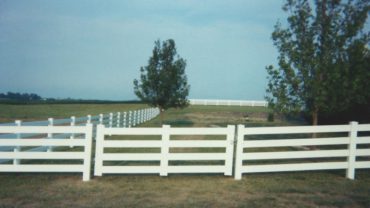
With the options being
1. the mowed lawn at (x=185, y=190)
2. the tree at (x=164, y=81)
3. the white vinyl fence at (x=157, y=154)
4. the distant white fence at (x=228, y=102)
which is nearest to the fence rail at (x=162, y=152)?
the white vinyl fence at (x=157, y=154)

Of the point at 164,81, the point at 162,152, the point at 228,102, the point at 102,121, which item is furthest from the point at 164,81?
the point at 228,102

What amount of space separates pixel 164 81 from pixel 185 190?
22.5m

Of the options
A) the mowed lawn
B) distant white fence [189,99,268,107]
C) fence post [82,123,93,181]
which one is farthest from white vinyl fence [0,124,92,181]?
distant white fence [189,99,268,107]

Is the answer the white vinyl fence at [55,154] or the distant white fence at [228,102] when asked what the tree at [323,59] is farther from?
the distant white fence at [228,102]

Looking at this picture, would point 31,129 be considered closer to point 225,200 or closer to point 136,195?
point 136,195

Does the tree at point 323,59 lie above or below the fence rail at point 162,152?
above

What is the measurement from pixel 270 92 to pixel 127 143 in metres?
8.58

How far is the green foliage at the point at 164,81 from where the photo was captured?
30172 mm

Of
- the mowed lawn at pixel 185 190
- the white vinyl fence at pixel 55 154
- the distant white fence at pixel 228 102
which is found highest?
the distant white fence at pixel 228 102

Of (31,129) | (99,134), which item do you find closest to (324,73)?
(99,134)

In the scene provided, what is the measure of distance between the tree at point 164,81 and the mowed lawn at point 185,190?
2104cm

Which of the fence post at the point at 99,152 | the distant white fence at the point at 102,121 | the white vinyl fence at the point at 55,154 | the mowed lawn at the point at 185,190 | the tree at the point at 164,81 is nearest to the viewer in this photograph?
the mowed lawn at the point at 185,190

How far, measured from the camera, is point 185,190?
7797 millimetres

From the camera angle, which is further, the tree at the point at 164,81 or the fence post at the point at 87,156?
the tree at the point at 164,81
